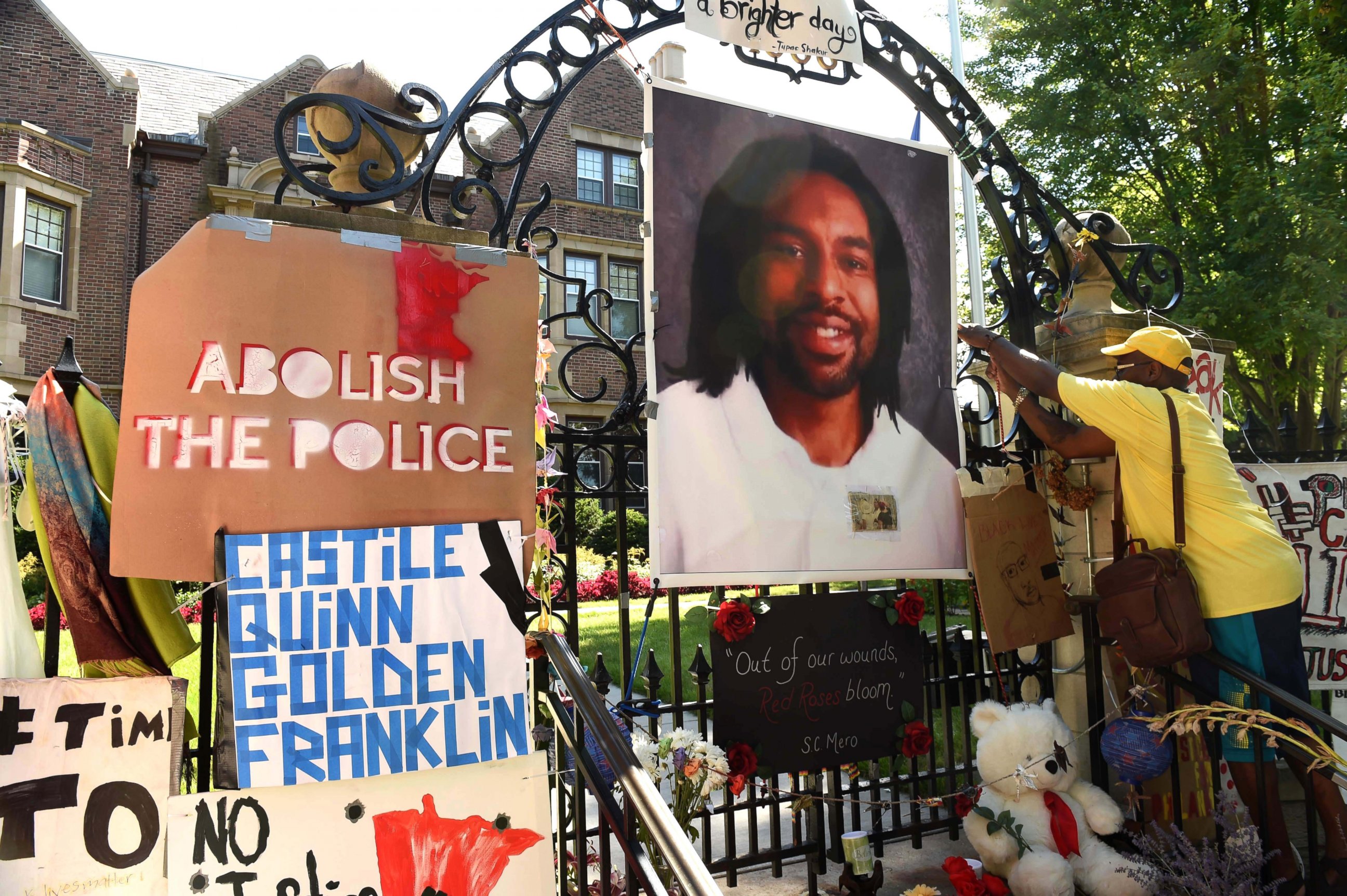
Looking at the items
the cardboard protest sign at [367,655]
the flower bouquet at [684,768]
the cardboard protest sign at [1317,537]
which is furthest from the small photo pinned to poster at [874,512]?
the cardboard protest sign at [1317,537]

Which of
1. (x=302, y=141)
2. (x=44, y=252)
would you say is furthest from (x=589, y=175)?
(x=44, y=252)

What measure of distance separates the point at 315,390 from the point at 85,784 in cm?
131

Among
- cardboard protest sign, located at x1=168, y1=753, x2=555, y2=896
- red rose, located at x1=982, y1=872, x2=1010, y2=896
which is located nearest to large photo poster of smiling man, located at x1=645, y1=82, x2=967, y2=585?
cardboard protest sign, located at x1=168, y1=753, x2=555, y2=896

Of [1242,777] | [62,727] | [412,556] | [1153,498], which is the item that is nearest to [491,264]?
[412,556]

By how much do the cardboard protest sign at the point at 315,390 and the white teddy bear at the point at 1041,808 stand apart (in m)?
2.39

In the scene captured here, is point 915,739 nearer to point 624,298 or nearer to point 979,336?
point 979,336

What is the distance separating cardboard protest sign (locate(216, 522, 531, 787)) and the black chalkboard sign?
1118mm

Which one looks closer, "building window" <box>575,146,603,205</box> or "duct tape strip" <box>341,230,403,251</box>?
"duct tape strip" <box>341,230,403,251</box>

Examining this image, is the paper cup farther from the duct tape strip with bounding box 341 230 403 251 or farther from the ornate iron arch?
the duct tape strip with bounding box 341 230 403 251

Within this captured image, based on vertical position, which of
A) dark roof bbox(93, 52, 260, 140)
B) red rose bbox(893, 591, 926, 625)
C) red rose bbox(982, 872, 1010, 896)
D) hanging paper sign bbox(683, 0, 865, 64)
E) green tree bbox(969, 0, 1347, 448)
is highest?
dark roof bbox(93, 52, 260, 140)

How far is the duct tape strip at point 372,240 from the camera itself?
2.98 metres

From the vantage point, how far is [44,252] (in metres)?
15.0

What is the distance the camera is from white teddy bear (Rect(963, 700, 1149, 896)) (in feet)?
12.2

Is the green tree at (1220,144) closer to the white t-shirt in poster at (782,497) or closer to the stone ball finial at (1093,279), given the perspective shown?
the stone ball finial at (1093,279)
